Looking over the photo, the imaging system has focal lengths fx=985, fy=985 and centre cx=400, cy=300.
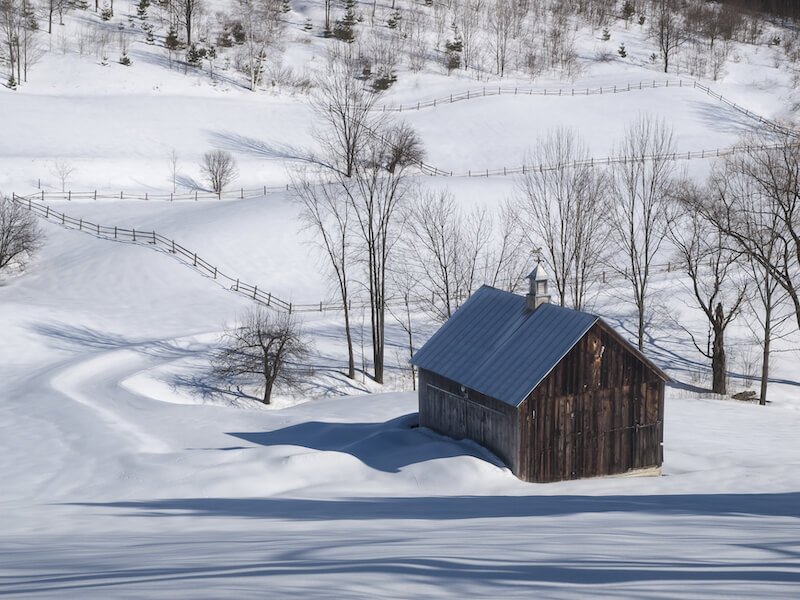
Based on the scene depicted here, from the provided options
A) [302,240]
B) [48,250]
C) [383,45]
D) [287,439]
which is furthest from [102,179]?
[287,439]

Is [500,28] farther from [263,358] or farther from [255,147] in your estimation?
[263,358]

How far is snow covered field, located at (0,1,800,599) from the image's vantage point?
30.2 ft

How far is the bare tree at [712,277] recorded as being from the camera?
37.2 metres

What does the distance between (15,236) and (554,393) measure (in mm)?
32678

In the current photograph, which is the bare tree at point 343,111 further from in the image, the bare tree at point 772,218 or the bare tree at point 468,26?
the bare tree at point 772,218

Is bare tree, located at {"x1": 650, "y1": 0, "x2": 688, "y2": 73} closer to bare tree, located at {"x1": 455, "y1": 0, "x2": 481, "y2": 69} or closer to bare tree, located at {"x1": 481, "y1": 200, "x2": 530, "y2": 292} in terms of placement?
bare tree, located at {"x1": 455, "y1": 0, "x2": 481, "y2": 69}

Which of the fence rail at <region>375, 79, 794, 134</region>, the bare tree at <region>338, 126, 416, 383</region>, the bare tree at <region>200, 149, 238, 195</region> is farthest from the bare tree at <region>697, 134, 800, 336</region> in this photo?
the bare tree at <region>200, 149, 238, 195</region>

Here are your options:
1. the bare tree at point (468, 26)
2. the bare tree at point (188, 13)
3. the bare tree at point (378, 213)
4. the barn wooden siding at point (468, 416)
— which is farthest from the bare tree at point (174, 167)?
the barn wooden siding at point (468, 416)

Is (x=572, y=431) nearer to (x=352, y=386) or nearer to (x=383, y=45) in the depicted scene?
(x=352, y=386)

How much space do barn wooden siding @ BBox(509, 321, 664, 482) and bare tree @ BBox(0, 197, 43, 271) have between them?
32.4m

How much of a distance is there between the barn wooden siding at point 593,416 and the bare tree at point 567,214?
14.3m

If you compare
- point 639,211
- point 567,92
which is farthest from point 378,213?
point 567,92

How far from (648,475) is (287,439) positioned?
9295mm

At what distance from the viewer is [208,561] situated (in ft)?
32.7
